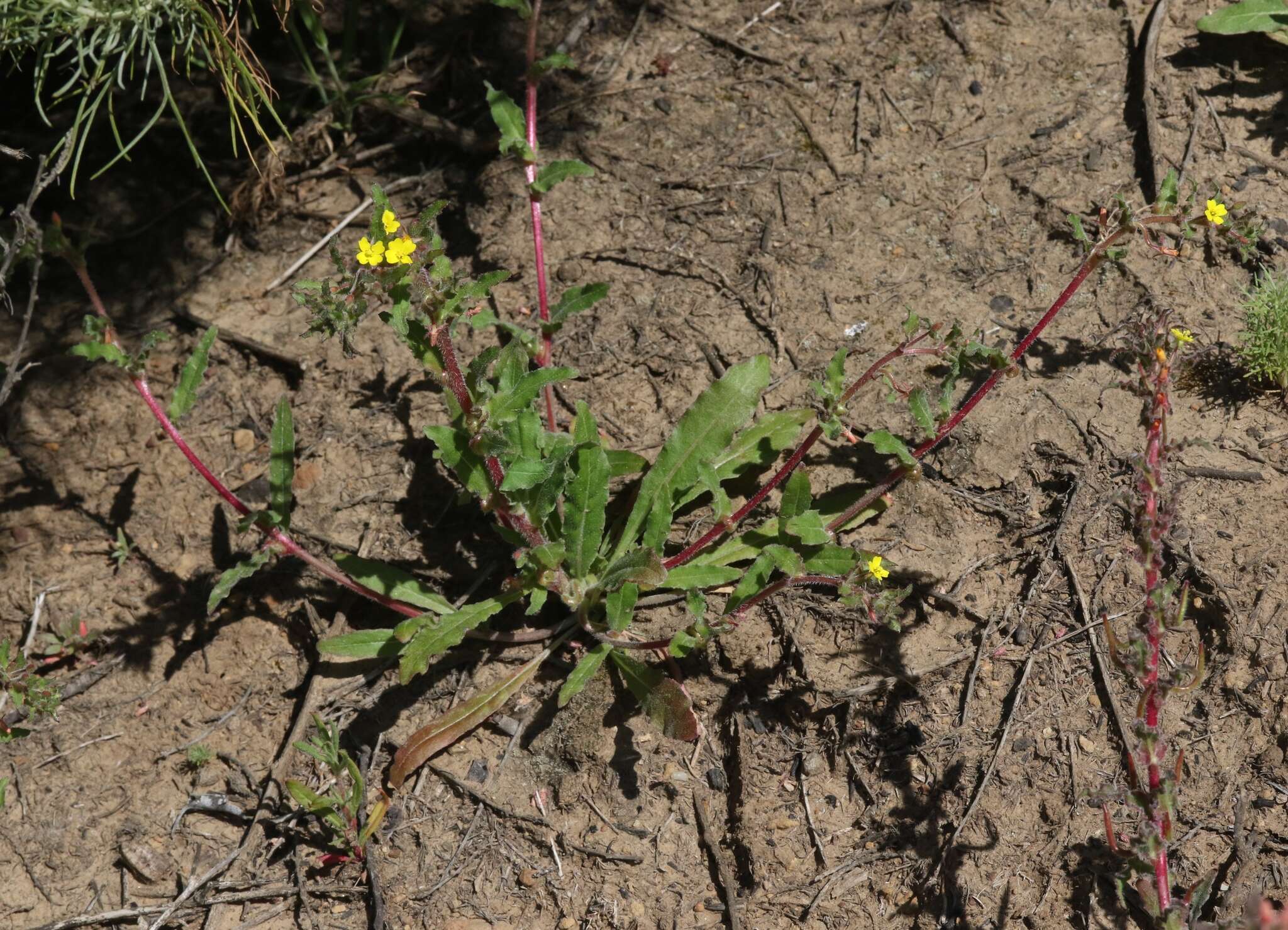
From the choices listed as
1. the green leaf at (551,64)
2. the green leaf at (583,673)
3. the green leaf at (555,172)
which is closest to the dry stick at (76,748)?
the green leaf at (583,673)

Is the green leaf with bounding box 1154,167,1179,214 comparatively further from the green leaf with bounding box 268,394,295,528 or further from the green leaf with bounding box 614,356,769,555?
the green leaf with bounding box 268,394,295,528

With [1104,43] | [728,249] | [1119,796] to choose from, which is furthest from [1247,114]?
[1119,796]

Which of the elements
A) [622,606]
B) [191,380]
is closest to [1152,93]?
[622,606]

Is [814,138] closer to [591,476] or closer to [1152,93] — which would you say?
[1152,93]

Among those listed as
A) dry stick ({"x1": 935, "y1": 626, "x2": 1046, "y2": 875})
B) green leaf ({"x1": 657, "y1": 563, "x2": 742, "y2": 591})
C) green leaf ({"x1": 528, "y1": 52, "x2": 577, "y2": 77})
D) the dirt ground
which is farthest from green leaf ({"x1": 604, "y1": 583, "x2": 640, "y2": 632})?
green leaf ({"x1": 528, "y1": 52, "x2": 577, "y2": 77})

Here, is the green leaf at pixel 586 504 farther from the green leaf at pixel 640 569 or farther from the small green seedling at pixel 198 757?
the small green seedling at pixel 198 757
